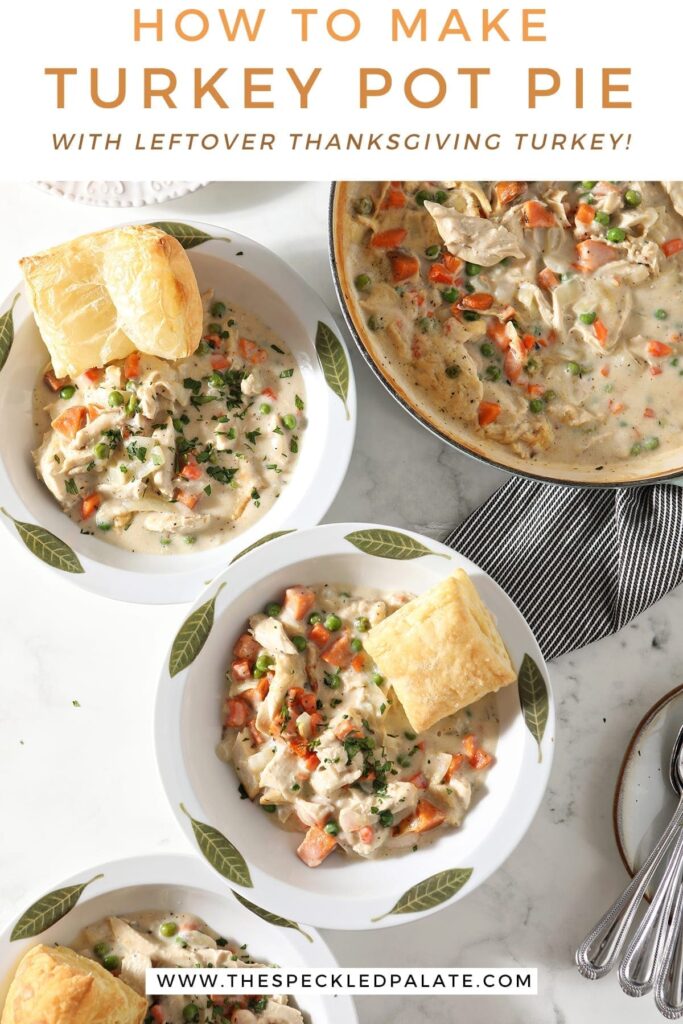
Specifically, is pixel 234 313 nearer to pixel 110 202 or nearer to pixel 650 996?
pixel 110 202

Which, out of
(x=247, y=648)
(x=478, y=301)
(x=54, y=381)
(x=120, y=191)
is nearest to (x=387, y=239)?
(x=478, y=301)

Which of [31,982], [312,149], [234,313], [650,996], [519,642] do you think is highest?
[312,149]

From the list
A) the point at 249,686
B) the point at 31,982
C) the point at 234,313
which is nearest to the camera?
the point at 31,982

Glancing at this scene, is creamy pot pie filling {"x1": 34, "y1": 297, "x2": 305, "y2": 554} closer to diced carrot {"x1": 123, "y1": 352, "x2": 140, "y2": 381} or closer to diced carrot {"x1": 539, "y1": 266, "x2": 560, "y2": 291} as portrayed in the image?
diced carrot {"x1": 123, "y1": 352, "x2": 140, "y2": 381}

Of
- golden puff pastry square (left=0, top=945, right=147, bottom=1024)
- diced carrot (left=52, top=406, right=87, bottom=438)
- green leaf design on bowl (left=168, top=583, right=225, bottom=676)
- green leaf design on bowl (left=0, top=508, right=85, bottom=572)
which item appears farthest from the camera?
diced carrot (left=52, top=406, right=87, bottom=438)

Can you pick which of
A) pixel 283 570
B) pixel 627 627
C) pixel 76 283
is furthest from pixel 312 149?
pixel 627 627

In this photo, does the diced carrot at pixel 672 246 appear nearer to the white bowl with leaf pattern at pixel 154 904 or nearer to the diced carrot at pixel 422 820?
the diced carrot at pixel 422 820

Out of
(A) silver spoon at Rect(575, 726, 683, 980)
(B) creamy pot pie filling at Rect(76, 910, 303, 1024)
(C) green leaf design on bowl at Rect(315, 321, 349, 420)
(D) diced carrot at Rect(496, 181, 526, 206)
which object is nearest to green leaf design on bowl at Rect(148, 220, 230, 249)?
(C) green leaf design on bowl at Rect(315, 321, 349, 420)
